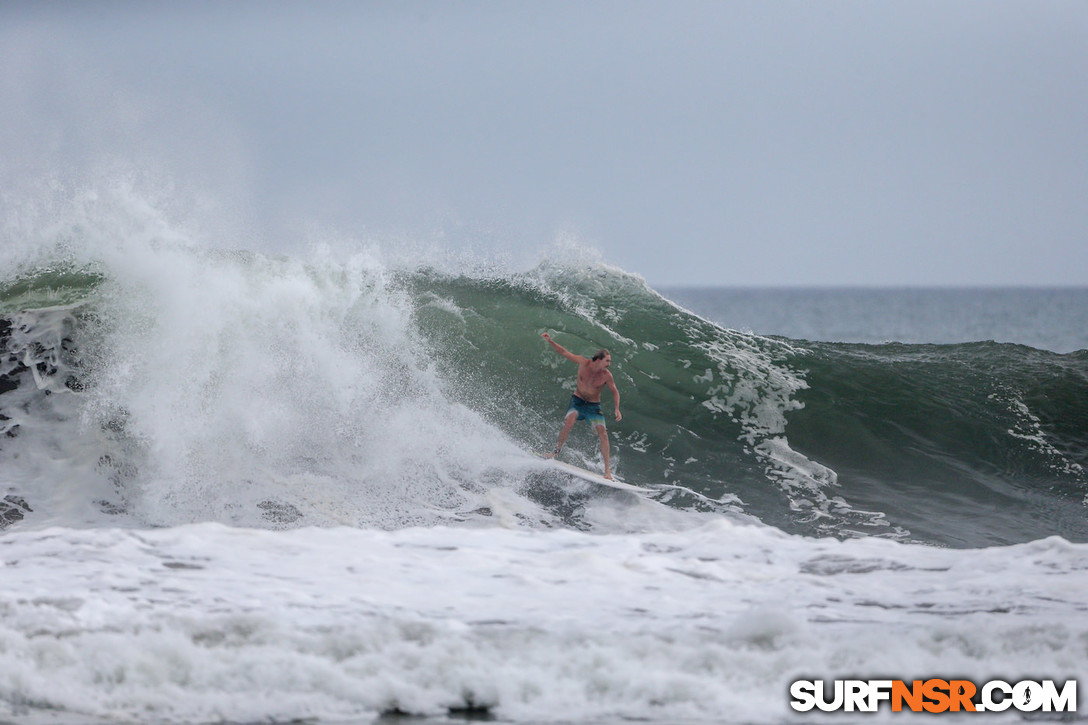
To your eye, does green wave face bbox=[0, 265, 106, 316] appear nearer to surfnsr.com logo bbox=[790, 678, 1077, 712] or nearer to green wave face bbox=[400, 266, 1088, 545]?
green wave face bbox=[400, 266, 1088, 545]

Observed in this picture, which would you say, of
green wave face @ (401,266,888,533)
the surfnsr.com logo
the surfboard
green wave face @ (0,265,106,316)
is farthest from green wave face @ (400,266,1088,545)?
green wave face @ (0,265,106,316)

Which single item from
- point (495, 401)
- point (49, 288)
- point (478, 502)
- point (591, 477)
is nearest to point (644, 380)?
point (495, 401)

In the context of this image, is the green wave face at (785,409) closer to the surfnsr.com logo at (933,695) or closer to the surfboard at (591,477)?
the surfboard at (591,477)

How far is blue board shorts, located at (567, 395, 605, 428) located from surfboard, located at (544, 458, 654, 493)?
47 centimetres

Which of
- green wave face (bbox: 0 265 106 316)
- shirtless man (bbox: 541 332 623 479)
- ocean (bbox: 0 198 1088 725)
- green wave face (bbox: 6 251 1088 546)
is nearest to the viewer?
ocean (bbox: 0 198 1088 725)

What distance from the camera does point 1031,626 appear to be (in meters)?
4.31

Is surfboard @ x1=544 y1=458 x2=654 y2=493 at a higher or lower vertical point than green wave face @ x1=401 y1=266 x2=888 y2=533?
lower

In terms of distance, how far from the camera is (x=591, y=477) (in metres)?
7.78

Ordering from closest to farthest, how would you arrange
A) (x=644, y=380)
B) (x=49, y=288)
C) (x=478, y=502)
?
(x=478, y=502) → (x=49, y=288) → (x=644, y=380)

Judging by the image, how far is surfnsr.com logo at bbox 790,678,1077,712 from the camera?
3641mm

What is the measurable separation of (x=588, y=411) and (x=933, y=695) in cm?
475

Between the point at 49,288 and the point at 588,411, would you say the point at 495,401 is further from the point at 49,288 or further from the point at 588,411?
the point at 49,288

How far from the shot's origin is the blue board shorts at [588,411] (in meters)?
8.17

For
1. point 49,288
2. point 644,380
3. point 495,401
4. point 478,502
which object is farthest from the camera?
point 644,380
